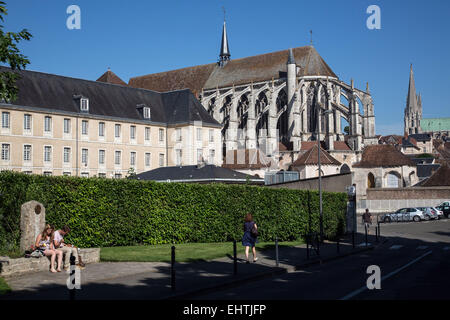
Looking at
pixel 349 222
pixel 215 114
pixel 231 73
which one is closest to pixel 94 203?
pixel 349 222

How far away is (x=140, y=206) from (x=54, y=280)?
28.5ft

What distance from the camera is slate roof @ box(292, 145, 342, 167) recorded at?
6260cm

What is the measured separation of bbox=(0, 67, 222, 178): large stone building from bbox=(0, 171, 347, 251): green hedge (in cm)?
2604

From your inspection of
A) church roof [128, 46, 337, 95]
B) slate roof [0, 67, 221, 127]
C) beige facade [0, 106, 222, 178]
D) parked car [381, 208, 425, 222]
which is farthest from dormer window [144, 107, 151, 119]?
parked car [381, 208, 425, 222]

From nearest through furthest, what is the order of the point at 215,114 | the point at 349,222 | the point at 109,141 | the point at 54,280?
the point at 54,280, the point at 349,222, the point at 109,141, the point at 215,114


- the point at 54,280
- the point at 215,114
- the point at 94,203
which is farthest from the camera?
the point at 215,114

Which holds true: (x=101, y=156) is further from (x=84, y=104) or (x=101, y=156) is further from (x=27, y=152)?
(x=27, y=152)

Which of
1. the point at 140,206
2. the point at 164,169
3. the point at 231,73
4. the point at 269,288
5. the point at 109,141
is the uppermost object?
the point at 231,73

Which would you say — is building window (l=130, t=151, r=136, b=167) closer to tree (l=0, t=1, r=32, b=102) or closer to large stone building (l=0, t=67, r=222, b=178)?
large stone building (l=0, t=67, r=222, b=178)

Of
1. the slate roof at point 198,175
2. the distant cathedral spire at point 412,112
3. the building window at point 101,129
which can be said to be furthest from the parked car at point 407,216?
the distant cathedral spire at point 412,112

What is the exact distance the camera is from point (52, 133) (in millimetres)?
48812

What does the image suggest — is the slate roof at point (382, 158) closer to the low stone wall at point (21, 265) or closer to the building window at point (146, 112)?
the building window at point (146, 112)
